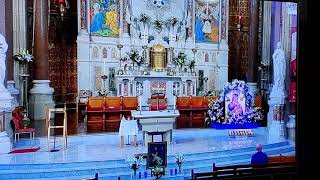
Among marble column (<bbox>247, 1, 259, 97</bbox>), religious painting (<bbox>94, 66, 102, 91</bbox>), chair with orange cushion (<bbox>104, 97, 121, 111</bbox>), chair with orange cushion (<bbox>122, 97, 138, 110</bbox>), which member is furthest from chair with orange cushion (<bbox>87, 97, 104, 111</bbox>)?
marble column (<bbox>247, 1, 259, 97</bbox>)

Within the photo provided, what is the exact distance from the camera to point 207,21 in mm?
15180

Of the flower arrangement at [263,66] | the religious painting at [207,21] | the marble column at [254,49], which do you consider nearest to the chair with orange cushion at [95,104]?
the marble column at [254,49]

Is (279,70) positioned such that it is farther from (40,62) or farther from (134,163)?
(40,62)

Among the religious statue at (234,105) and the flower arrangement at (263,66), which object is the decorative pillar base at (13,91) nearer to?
the religious statue at (234,105)

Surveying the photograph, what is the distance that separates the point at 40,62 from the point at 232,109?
18.2ft

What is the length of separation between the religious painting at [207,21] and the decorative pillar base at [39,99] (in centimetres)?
584

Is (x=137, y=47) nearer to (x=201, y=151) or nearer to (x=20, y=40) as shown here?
(x=20, y=40)

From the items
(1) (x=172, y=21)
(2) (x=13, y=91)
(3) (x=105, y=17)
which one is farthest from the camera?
(1) (x=172, y=21)

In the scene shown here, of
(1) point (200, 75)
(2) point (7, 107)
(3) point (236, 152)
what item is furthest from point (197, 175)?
(1) point (200, 75)

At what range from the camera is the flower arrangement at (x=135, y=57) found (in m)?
13.9

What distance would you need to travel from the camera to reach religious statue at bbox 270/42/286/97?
9672 millimetres

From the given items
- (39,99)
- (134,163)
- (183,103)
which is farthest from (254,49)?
(134,163)

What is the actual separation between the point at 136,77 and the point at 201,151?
232 inches

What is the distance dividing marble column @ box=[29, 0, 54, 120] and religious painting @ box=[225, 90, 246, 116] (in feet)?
16.5
